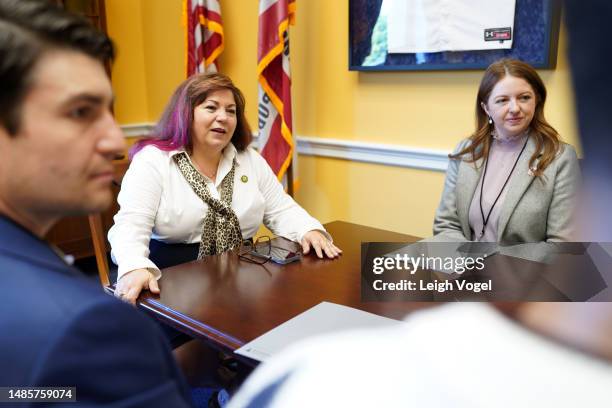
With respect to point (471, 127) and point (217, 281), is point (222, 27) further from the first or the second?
point (217, 281)

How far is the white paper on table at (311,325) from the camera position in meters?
1.06

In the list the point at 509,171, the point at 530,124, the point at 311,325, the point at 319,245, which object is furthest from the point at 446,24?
the point at 311,325

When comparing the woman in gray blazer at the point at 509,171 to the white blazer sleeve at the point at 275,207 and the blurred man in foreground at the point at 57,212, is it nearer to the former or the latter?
the white blazer sleeve at the point at 275,207

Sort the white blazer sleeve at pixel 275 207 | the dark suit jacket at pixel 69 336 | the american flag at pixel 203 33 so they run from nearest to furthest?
the dark suit jacket at pixel 69 336 → the white blazer sleeve at pixel 275 207 → the american flag at pixel 203 33

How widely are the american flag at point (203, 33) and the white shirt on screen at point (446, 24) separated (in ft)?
3.96

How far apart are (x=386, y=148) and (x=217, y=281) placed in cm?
169

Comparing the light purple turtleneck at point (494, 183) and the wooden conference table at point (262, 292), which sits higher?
the light purple turtleneck at point (494, 183)

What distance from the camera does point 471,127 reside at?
263 cm

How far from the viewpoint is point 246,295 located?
138 cm

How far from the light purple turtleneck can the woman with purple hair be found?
1.97 feet

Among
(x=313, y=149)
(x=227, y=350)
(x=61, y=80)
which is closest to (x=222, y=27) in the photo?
(x=313, y=149)

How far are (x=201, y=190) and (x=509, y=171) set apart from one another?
112 centimetres

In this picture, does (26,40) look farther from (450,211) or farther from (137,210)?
(450,211)

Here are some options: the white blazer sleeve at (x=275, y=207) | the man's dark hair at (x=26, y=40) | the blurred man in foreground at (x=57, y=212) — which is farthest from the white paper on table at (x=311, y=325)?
the white blazer sleeve at (x=275, y=207)
